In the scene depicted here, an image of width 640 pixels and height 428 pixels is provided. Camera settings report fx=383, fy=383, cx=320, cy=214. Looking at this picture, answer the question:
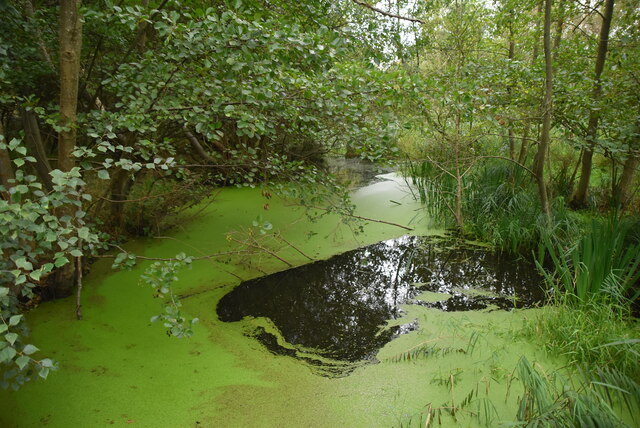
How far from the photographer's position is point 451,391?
1635mm

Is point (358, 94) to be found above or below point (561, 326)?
above

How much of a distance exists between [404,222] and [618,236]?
7.01 feet

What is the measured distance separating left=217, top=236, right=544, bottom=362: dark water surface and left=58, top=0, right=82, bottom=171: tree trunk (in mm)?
1286

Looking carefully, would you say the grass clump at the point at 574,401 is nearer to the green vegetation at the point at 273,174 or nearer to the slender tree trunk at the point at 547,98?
the green vegetation at the point at 273,174

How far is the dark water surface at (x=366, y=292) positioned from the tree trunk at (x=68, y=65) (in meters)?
1.29

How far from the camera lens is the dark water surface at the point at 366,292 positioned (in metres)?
2.16

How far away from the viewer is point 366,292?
8.77 feet

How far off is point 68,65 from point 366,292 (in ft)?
7.09

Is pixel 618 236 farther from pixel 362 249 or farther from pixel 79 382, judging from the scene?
pixel 79 382

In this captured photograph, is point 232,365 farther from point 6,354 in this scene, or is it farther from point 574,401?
point 574,401

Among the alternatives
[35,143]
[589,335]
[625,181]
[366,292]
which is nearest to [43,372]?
[35,143]

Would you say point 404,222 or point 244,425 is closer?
point 244,425

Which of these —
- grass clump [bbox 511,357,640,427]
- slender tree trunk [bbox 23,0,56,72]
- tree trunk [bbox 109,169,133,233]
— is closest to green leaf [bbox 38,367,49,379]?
grass clump [bbox 511,357,640,427]

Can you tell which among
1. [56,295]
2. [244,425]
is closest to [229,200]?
[56,295]
